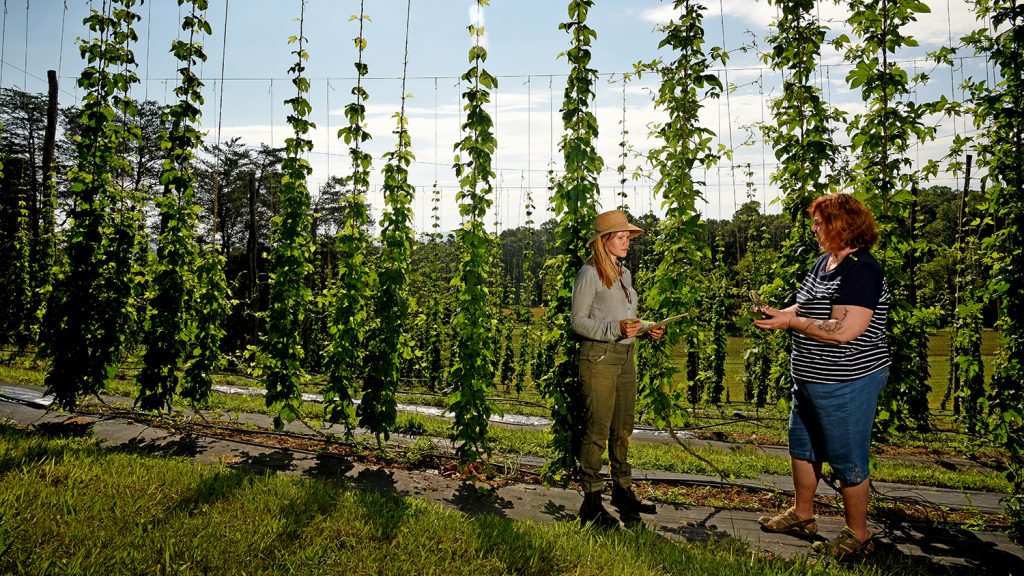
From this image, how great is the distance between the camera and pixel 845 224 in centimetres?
344

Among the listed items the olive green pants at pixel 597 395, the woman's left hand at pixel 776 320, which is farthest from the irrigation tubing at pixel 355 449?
the woman's left hand at pixel 776 320

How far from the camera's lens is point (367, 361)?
607 cm

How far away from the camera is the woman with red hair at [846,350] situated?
330cm

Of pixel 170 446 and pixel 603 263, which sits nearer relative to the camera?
pixel 603 263

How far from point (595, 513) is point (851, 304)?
7.42 feet

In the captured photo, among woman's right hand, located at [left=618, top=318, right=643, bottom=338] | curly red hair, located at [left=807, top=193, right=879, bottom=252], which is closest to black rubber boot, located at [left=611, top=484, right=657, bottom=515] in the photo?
woman's right hand, located at [left=618, top=318, right=643, bottom=338]

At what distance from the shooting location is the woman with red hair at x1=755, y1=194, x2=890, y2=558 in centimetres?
330

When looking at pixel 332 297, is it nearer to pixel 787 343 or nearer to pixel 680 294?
pixel 680 294

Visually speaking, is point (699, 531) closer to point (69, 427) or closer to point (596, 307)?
point (596, 307)

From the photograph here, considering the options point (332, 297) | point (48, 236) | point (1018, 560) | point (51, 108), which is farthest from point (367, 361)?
point (51, 108)

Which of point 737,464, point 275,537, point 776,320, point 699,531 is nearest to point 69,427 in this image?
point 275,537

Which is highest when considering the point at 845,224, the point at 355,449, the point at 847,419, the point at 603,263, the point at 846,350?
the point at 845,224

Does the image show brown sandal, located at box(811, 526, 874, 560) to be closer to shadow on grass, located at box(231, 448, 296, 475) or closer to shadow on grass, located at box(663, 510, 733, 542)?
shadow on grass, located at box(663, 510, 733, 542)

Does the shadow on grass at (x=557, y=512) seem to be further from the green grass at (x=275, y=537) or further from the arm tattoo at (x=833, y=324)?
the arm tattoo at (x=833, y=324)
